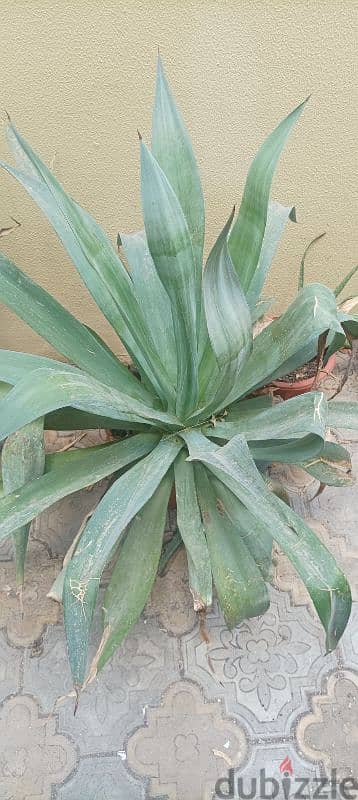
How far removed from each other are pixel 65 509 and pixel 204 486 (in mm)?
443

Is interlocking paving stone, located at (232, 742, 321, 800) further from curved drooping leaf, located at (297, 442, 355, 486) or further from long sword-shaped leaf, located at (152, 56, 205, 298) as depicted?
long sword-shaped leaf, located at (152, 56, 205, 298)

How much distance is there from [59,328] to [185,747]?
0.83 m

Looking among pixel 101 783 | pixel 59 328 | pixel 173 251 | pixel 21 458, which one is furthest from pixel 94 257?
pixel 101 783

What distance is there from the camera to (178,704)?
3.92 feet

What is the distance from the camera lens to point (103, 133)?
1.32 m

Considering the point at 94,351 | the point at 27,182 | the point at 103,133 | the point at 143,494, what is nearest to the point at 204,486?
the point at 143,494

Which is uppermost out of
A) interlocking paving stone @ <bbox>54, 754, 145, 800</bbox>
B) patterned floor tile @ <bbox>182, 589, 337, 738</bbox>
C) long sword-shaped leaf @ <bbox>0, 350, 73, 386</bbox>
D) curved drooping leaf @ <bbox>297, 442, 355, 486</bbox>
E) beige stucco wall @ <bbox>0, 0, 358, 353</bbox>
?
beige stucco wall @ <bbox>0, 0, 358, 353</bbox>

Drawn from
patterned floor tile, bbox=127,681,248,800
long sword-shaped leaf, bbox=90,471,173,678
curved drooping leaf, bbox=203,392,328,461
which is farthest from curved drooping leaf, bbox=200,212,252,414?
patterned floor tile, bbox=127,681,248,800

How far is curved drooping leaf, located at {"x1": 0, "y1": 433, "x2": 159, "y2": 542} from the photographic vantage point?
0.98 meters

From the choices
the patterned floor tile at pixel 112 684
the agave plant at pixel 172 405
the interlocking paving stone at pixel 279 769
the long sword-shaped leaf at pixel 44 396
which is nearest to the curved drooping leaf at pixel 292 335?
the agave plant at pixel 172 405

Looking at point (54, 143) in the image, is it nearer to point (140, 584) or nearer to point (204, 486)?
point (204, 486)

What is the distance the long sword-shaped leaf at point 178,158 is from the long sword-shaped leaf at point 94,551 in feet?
1.18

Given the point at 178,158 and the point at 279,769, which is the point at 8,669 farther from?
the point at 178,158

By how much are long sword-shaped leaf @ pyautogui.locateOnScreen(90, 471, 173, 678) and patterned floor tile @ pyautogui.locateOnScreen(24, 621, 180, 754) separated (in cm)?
23
